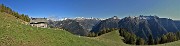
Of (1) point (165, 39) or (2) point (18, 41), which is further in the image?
(1) point (165, 39)

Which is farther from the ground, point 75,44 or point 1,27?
point 1,27

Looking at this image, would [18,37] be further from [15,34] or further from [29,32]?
[29,32]

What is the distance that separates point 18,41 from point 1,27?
8.55 metres

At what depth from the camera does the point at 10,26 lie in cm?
5675

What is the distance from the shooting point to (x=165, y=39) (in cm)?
16600

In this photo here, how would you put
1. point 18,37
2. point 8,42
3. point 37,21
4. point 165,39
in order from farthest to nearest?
point 165,39 → point 37,21 → point 18,37 → point 8,42

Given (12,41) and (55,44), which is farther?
(55,44)

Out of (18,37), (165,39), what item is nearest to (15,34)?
(18,37)

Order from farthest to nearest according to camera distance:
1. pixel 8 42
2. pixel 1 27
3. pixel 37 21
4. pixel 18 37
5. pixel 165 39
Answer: pixel 165 39 → pixel 37 21 → pixel 1 27 → pixel 18 37 → pixel 8 42

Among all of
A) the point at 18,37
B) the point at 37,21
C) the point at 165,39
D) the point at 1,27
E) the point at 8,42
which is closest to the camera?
the point at 8,42

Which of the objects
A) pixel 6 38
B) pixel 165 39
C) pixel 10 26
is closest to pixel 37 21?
pixel 165 39

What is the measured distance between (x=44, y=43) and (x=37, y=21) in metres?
91.0

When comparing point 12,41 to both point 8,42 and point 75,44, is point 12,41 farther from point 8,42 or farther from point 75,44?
point 75,44

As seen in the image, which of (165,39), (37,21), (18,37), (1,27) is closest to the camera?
(18,37)
